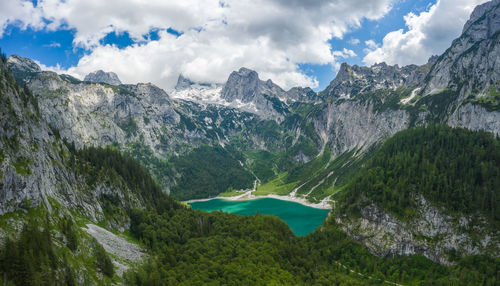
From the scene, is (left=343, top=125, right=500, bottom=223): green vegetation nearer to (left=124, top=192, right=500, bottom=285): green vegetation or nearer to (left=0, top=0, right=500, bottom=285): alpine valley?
(left=0, top=0, right=500, bottom=285): alpine valley

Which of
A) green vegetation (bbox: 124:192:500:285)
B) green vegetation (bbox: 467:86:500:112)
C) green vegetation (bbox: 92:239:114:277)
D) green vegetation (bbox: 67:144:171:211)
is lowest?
green vegetation (bbox: 124:192:500:285)

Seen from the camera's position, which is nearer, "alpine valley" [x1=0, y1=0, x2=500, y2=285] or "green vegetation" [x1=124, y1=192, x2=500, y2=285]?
"alpine valley" [x1=0, y1=0, x2=500, y2=285]

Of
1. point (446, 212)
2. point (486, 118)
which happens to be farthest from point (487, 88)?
point (446, 212)

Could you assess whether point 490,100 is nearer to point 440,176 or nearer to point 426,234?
point 440,176

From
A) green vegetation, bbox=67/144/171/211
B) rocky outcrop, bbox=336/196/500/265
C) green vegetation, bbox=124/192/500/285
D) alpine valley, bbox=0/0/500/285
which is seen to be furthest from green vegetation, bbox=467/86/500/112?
green vegetation, bbox=67/144/171/211

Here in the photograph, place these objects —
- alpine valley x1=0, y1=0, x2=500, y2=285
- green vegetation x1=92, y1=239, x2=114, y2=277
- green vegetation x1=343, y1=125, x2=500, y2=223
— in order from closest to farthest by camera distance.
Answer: alpine valley x1=0, y1=0, x2=500, y2=285, green vegetation x1=92, y1=239, x2=114, y2=277, green vegetation x1=343, y1=125, x2=500, y2=223

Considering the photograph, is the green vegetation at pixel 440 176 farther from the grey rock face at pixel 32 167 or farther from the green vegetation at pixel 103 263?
the grey rock face at pixel 32 167

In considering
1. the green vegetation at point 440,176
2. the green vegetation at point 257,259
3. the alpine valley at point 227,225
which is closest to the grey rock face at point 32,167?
the alpine valley at point 227,225

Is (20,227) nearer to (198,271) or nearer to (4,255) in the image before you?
(4,255)
